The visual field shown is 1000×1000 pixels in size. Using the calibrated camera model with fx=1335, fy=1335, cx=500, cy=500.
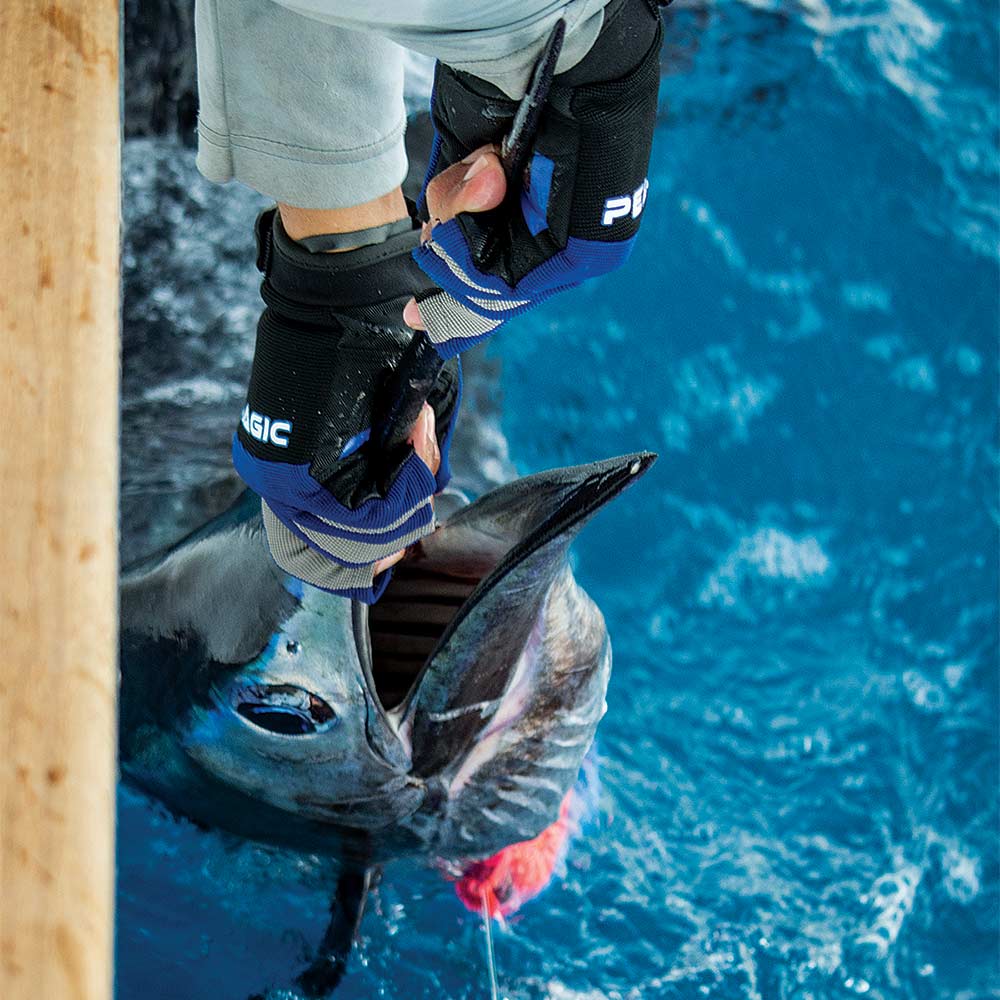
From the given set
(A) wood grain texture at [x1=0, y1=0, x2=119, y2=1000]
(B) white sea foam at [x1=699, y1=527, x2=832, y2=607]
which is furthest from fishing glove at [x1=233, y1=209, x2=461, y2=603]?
(B) white sea foam at [x1=699, y1=527, x2=832, y2=607]

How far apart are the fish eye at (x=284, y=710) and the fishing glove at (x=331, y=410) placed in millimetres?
221

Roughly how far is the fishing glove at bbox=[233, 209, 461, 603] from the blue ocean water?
1.12m

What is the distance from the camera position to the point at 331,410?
7.20 ft

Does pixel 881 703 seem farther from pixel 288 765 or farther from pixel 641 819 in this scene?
pixel 288 765

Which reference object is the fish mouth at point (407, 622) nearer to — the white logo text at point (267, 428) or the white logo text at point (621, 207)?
the white logo text at point (267, 428)

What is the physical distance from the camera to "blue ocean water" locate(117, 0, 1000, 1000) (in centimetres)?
337

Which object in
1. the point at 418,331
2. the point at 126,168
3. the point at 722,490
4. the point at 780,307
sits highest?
the point at 418,331

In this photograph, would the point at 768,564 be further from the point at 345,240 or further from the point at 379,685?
the point at 345,240

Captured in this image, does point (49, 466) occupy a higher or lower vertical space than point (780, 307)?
higher

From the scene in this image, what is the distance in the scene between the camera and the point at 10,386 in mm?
1370

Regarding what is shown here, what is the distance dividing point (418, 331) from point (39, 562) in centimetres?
108

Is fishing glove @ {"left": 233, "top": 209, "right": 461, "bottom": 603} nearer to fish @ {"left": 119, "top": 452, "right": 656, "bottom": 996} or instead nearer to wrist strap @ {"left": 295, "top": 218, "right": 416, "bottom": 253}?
wrist strap @ {"left": 295, "top": 218, "right": 416, "bottom": 253}

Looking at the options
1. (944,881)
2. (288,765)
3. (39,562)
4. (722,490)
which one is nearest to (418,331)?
(288,765)

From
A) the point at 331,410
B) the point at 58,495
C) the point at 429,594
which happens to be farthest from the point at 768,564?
the point at 58,495
